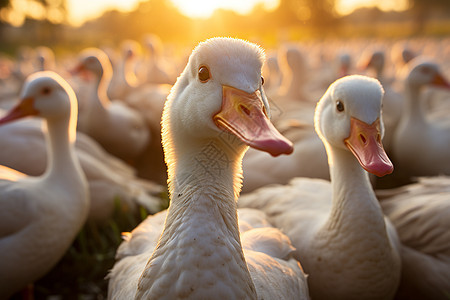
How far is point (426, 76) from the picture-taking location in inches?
219

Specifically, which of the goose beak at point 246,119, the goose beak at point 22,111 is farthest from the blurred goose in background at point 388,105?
the goose beak at point 246,119

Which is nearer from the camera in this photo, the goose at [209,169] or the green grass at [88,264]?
the goose at [209,169]

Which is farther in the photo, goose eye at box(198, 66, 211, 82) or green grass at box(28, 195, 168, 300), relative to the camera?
green grass at box(28, 195, 168, 300)

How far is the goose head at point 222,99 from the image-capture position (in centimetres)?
156

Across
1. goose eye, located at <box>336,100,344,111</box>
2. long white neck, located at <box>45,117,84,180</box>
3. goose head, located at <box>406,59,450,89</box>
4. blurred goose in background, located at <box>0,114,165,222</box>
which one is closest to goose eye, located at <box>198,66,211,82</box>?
goose eye, located at <box>336,100,344,111</box>

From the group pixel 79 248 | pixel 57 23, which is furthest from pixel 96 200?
pixel 57 23

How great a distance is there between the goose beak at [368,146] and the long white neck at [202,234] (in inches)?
25.7

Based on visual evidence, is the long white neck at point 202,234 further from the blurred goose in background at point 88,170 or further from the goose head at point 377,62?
the goose head at point 377,62

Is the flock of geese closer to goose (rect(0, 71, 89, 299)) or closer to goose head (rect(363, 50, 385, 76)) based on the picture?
goose (rect(0, 71, 89, 299))

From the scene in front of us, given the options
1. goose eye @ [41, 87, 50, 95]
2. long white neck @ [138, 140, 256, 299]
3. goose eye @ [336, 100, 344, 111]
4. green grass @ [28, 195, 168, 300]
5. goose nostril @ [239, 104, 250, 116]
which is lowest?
green grass @ [28, 195, 168, 300]

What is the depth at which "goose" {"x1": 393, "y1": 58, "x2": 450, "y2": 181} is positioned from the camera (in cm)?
508

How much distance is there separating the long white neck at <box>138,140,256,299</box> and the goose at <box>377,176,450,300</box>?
197 cm

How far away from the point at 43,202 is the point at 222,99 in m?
2.03

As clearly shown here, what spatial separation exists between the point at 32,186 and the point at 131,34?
23.0 meters
